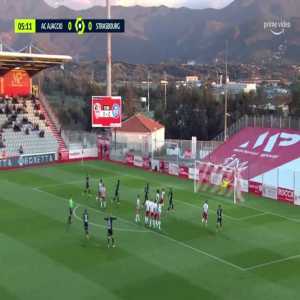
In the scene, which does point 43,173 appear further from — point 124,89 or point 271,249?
point 124,89

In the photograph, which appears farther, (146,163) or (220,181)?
(146,163)

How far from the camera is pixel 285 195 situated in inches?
1393

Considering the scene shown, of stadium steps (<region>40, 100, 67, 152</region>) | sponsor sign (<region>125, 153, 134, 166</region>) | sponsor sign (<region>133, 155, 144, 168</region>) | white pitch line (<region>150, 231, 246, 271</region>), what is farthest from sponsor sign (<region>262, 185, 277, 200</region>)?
stadium steps (<region>40, 100, 67, 152</region>)

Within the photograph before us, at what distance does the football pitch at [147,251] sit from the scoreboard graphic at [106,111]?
1371 centimetres

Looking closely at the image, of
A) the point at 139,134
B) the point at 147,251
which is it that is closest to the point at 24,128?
the point at 139,134

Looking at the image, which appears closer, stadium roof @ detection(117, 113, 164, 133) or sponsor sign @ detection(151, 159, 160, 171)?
sponsor sign @ detection(151, 159, 160, 171)

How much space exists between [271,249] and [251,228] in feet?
12.1

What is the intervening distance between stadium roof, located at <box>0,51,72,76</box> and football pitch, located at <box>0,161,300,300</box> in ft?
56.8

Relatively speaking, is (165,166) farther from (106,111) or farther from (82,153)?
(82,153)

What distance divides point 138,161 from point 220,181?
480 inches

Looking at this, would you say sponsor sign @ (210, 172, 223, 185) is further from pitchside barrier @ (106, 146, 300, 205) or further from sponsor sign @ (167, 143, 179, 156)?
sponsor sign @ (167, 143, 179, 156)

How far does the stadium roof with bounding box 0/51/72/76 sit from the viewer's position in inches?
1987

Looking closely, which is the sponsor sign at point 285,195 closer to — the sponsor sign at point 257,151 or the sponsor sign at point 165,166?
the sponsor sign at point 257,151

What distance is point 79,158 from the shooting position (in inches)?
2103
